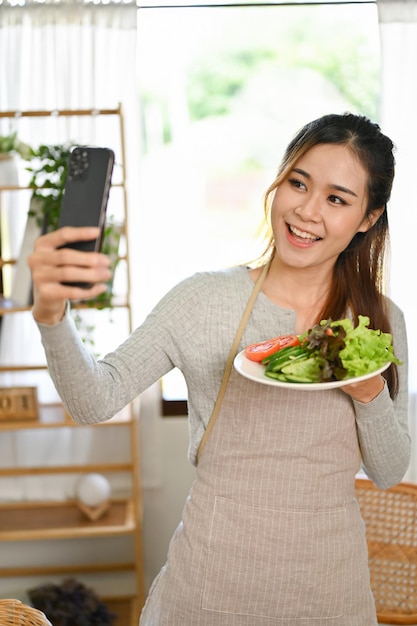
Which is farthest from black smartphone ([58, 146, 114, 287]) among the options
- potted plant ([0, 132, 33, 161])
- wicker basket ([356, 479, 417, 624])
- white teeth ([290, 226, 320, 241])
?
potted plant ([0, 132, 33, 161])

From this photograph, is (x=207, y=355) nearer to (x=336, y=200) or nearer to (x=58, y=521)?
(x=336, y=200)

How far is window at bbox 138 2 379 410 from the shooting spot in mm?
3285

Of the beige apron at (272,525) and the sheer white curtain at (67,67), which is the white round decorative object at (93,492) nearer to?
the sheer white curtain at (67,67)

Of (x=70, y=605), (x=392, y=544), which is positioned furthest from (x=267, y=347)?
(x=70, y=605)

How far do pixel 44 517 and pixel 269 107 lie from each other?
7.22ft

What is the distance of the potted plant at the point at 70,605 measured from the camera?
269cm

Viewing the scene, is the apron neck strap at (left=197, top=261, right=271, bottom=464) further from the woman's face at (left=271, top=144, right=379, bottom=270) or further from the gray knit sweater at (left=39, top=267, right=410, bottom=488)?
the woman's face at (left=271, top=144, right=379, bottom=270)

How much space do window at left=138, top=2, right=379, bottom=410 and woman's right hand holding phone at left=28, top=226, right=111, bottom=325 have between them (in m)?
2.09

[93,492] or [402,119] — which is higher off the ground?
[402,119]

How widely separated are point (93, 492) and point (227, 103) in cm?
227

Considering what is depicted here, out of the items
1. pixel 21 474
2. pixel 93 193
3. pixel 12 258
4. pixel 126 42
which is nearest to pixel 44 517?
pixel 21 474

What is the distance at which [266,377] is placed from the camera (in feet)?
4.16

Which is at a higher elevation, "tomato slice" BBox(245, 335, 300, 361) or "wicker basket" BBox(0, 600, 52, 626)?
"tomato slice" BBox(245, 335, 300, 361)

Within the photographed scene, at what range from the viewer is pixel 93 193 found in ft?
3.30
